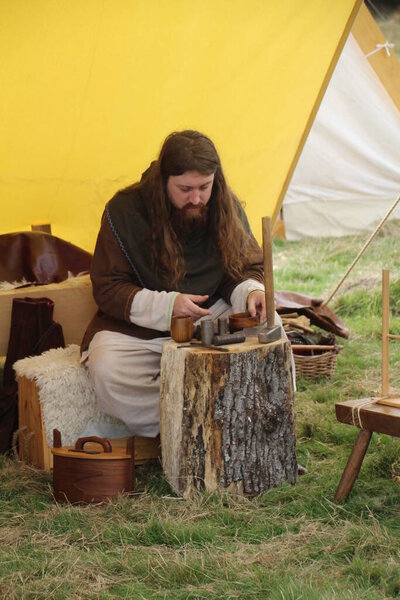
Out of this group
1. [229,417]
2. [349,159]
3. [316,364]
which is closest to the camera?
[229,417]

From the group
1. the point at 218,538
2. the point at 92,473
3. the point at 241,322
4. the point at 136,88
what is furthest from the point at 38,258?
the point at 218,538

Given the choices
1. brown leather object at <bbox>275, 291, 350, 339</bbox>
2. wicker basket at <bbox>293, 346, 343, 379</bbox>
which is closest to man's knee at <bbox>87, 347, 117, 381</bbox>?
wicker basket at <bbox>293, 346, 343, 379</bbox>

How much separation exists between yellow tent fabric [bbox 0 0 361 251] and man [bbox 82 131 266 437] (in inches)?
38.0

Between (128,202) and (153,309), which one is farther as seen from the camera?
(128,202)

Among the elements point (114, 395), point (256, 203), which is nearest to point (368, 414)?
point (114, 395)

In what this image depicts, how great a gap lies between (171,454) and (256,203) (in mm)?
2666

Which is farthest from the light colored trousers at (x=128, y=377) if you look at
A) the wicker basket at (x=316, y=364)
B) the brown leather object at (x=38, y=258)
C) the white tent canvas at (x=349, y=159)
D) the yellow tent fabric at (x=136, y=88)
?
the white tent canvas at (x=349, y=159)

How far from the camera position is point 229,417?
2.96 meters

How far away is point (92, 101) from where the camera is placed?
4.46m

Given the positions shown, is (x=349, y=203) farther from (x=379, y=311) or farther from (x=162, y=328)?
(x=162, y=328)

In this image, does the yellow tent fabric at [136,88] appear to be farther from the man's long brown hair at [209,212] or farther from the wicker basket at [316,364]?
the wicker basket at [316,364]

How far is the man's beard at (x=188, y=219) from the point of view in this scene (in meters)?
3.43

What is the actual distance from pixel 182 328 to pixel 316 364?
156 cm

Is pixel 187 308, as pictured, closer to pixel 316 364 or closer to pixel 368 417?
pixel 368 417
